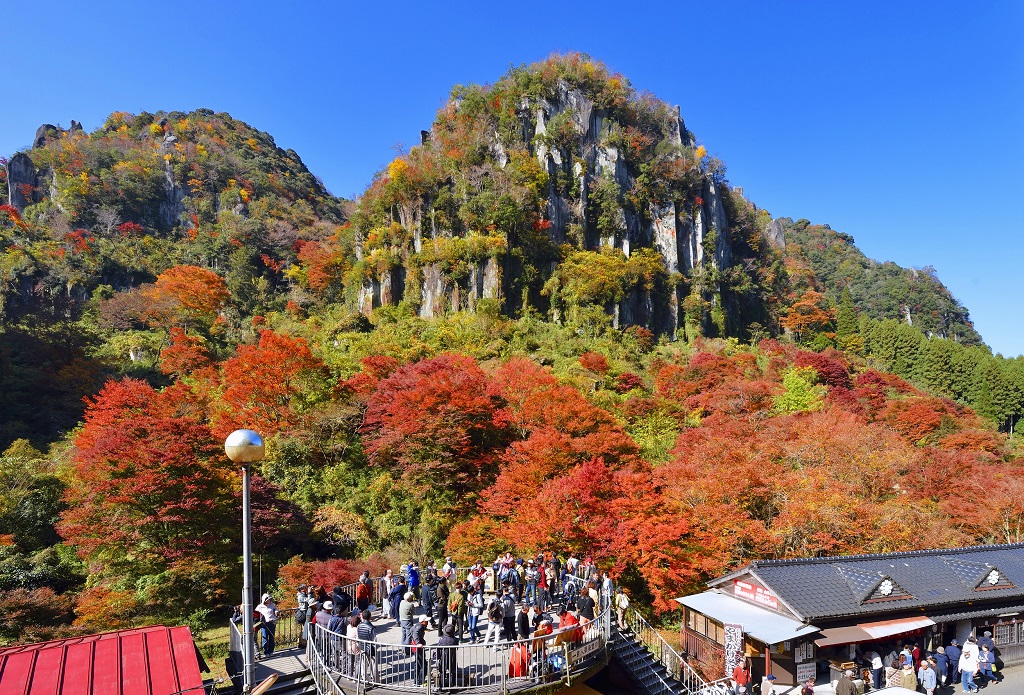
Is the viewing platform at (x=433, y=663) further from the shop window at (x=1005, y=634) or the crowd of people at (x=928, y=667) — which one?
the shop window at (x=1005, y=634)

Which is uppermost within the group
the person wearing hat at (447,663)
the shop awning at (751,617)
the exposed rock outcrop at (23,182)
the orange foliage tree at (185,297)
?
the exposed rock outcrop at (23,182)

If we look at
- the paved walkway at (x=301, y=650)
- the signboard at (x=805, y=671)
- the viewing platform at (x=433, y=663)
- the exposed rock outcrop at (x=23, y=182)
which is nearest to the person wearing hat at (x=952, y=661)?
the signboard at (x=805, y=671)

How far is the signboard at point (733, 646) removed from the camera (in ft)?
40.3

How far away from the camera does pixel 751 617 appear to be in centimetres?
1282

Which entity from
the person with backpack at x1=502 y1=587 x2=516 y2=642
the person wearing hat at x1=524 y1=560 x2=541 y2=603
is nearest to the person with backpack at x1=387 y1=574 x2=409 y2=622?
the person with backpack at x1=502 y1=587 x2=516 y2=642

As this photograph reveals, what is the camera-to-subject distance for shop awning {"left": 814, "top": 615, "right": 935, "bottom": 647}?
39.9 ft

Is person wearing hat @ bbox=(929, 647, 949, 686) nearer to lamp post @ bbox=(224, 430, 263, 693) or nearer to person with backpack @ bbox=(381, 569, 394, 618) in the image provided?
person with backpack @ bbox=(381, 569, 394, 618)

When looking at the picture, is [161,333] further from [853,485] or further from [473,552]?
[853,485]

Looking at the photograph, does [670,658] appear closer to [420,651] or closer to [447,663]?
[447,663]

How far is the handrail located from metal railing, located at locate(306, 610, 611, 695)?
12.1ft

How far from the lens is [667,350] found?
47250 mm

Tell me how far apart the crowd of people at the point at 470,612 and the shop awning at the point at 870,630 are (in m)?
4.55

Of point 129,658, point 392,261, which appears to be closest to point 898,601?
point 129,658

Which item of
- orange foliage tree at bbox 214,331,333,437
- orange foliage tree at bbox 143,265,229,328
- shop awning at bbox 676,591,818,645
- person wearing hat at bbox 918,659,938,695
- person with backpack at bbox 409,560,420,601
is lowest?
person wearing hat at bbox 918,659,938,695
